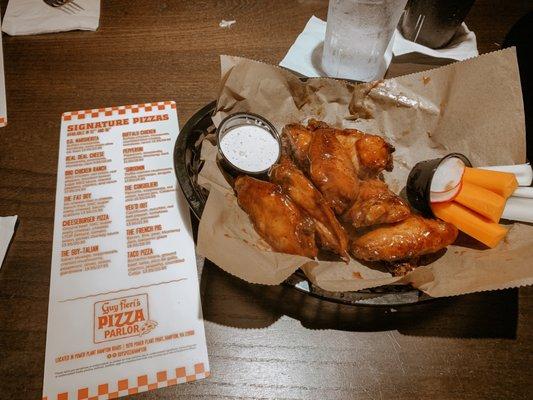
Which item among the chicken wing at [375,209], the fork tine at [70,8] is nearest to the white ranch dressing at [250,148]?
the chicken wing at [375,209]

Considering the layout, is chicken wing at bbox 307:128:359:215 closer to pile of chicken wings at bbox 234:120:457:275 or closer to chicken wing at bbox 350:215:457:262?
pile of chicken wings at bbox 234:120:457:275

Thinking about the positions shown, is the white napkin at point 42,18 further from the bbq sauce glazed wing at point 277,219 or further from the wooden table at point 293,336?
the bbq sauce glazed wing at point 277,219

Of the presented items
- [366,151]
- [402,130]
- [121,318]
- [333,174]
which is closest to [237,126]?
[333,174]

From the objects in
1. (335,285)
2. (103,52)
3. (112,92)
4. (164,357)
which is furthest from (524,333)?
(103,52)

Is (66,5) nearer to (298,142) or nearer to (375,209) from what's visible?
(298,142)

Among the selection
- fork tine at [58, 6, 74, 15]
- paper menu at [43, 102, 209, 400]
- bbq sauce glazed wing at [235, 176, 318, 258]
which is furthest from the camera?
fork tine at [58, 6, 74, 15]

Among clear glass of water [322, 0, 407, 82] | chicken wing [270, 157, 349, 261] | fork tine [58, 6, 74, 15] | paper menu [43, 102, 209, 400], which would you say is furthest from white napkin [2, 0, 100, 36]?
chicken wing [270, 157, 349, 261]
